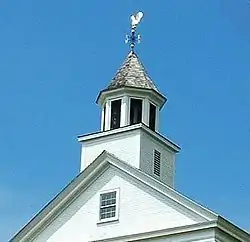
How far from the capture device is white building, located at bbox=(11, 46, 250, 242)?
34188mm

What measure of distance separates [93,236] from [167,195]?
3.36 m

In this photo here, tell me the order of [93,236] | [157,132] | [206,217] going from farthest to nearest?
1. [157,132]
2. [93,236]
3. [206,217]

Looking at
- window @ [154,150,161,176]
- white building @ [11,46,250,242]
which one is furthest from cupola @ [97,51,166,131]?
window @ [154,150,161,176]

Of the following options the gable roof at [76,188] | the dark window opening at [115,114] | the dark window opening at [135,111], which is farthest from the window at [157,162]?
the gable roof at [76,188]

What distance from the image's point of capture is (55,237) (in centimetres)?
3684

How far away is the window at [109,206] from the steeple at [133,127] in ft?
5.21

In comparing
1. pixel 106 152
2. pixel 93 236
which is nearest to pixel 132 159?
pixel 106 152

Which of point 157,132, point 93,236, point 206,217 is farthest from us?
point 157,132

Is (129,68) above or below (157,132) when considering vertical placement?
above

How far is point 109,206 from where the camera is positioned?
35.9 meters

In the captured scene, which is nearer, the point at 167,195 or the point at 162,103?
the point at 167,195

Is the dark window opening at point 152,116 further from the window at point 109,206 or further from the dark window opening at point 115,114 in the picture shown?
the window at point 109,206

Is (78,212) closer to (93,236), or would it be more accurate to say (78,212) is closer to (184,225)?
(93,236)

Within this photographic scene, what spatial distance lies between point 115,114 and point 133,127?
1.84 meters
